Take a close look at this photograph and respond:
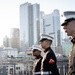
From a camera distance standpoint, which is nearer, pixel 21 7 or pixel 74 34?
pixel 74 34

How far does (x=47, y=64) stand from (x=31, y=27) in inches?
5595

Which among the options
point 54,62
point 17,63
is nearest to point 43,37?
point 54,62

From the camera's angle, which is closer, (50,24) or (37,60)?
(37,60)

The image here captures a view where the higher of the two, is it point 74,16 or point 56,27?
point 56,27

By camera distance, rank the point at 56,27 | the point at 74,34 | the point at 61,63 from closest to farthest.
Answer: the point at 74,34
the point at 61,63
the point at 56,27

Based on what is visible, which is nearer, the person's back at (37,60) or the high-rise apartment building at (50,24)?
the person's back at (37,60)

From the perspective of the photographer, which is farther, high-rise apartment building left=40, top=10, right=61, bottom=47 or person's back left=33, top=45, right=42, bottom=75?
high-rise apartment building left=40, top=10, right=61, bottom=47

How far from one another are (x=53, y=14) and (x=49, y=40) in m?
145

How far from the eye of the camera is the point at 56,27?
141 metres

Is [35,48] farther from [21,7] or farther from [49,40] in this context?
[21,7]

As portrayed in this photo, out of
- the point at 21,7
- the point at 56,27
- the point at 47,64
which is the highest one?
the point at 21,7

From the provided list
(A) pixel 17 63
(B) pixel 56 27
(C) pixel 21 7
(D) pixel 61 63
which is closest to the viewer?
(D) pixel 61 63

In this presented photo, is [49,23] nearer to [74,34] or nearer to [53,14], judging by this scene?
[53,14]

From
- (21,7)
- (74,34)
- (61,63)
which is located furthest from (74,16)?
(21,7)
